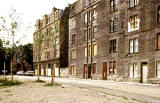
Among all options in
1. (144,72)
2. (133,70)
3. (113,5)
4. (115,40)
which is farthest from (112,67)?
(113,5)

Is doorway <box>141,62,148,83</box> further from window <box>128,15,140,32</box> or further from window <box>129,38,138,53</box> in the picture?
window <box>128,15,140,32</box>

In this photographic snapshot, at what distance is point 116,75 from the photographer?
32.8 metres

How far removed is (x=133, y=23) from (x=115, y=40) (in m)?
4.32

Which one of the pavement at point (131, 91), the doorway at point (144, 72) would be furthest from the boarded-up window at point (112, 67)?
the pavement at point (131, 91)

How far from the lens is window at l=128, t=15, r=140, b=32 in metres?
29.8

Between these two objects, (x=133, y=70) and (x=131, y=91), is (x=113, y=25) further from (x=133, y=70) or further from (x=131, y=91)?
(x=131, y=91)

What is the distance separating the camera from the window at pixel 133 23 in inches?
1172

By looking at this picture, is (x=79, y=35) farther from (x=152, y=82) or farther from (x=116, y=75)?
(x=152, y=82)

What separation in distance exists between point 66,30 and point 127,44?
22.7 meters

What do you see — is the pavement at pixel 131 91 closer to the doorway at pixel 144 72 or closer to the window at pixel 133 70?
the doorway at pixel 144 72

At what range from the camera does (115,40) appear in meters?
33.8

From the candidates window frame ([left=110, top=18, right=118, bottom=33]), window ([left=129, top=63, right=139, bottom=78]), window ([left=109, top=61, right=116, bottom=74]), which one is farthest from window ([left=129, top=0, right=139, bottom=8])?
window ([left=109, top=61, right=116, bottom=74])

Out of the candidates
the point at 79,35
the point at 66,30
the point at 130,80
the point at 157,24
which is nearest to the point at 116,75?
the point at 130,80

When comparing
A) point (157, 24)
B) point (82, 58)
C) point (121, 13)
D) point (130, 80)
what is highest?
point (121, 13)
